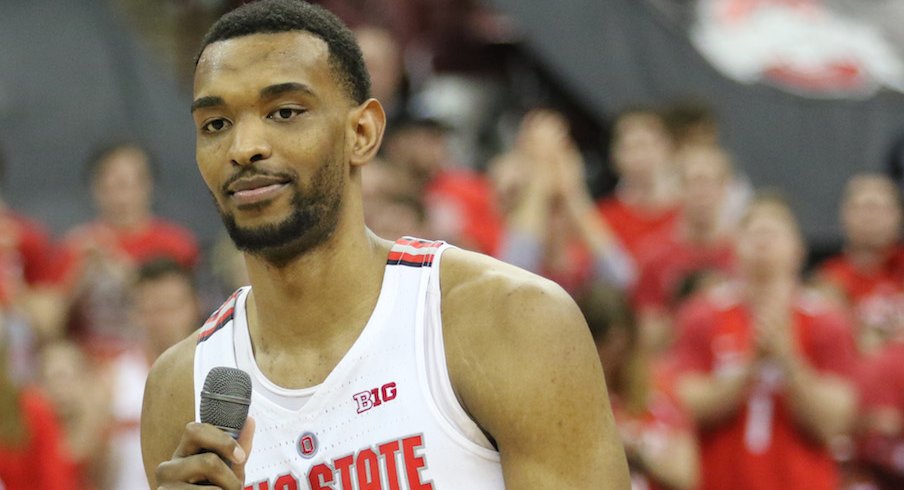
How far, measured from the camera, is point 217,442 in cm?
275

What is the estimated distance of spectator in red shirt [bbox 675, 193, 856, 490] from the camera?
6.53 meters

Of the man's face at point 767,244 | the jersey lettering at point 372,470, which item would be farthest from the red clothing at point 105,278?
the jersey lettering at point 372,470

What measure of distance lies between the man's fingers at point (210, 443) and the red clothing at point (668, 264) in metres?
5.28

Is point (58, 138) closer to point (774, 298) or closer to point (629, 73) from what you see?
point (629, 73)

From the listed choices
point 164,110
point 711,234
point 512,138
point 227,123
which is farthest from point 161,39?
point 227,123

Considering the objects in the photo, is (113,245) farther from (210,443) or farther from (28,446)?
(210,443)

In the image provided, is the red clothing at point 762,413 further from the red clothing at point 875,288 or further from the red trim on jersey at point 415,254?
the red trim on jersey at point 415,254

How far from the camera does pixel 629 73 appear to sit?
1003 centimetres

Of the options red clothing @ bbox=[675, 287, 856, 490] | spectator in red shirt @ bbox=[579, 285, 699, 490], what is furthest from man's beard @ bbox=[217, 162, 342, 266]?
red clothing @ bbox=[675, 287, 856, 490]

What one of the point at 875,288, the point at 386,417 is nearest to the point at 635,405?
the point at 875,288

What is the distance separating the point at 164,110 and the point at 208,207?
666 mm

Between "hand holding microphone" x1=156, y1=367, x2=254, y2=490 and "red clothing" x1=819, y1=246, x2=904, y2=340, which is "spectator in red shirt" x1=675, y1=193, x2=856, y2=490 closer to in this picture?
"red clothing" x1=819, y1=246, x2=904, y2=340

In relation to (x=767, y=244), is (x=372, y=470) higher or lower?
lower

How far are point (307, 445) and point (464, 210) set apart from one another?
494cm
